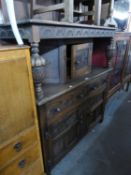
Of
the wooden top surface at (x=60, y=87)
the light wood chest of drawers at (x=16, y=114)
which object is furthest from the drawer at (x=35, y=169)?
the wooden top surface at (x=60, y=87)

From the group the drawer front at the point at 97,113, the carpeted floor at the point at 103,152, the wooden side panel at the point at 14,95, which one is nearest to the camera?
the wooden side panel at the point at 14,95

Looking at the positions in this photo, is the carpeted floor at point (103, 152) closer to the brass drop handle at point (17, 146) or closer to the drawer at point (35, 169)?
the drawer at point (35, 169)

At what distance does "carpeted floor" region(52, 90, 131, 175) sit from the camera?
1.49 meters

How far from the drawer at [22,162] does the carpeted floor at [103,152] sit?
1.48ft

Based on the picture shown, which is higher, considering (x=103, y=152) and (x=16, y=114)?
(x=16, y=114)

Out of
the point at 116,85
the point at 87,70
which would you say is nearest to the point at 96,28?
the point at 87,70

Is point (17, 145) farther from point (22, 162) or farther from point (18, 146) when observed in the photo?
point (22, 162)

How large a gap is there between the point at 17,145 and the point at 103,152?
43.6 inches

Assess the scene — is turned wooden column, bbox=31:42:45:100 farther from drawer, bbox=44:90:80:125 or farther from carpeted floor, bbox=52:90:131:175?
carpeted floor, bbox=52:90:131:175

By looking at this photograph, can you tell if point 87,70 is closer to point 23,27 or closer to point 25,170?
point 23,27

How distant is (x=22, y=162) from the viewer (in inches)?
43.0

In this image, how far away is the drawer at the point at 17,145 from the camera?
37.0 inches

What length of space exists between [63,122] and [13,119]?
1.85 ft

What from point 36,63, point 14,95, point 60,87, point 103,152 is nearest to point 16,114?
point 14,95
